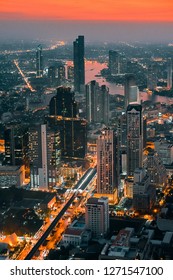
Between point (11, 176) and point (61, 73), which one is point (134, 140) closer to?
point (61, 73)

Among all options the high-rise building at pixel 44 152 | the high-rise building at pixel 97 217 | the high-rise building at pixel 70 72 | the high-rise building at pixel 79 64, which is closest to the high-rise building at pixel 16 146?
the high-rise building at pixel 44 152

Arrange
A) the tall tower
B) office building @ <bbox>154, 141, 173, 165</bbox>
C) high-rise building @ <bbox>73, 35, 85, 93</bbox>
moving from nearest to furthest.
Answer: high-rise building @ <bbox>73, 35, 85, 93</bbox> < office building @ <bbox>154, 141, 173, 165</bbox> < the tall tower

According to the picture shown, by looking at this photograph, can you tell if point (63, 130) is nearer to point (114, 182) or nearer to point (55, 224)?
point (114, 182)

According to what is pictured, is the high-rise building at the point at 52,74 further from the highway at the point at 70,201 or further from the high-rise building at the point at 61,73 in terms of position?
the highway at the point at 70,201

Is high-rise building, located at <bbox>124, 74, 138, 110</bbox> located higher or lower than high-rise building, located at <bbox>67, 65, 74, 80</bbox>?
lower

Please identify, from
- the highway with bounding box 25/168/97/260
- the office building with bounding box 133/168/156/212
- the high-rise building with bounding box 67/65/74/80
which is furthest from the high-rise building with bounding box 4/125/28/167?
the office building with bounding box 133/168/156/212

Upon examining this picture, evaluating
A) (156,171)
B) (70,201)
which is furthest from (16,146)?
(156,171)

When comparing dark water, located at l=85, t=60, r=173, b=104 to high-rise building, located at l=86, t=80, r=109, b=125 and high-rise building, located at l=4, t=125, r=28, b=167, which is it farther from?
high-rise building, located at l=4, t=125, r=28, b=167

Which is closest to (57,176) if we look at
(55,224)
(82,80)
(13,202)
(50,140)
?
(50,140)
